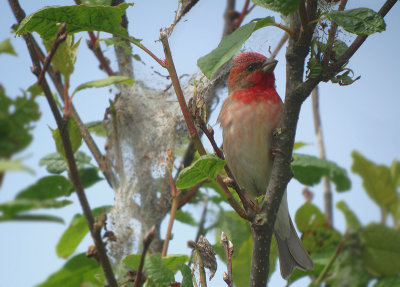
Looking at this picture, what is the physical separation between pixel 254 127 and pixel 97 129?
1.39 meters

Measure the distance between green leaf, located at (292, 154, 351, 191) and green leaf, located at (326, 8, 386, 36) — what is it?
5.28 ft

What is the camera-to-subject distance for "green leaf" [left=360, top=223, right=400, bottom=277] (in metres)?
0.81

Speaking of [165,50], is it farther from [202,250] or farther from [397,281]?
[397,281]

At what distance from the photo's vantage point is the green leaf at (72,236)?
3311mm

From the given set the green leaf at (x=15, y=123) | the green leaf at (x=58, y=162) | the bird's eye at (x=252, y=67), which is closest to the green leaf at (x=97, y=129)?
the green leaf at (x=58, y=162)

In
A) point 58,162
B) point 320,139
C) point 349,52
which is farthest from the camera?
point 320,139

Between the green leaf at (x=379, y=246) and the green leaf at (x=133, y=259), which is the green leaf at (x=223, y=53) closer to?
the green leaf at (x=379, y=246)

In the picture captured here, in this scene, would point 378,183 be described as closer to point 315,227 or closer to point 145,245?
point 145,245

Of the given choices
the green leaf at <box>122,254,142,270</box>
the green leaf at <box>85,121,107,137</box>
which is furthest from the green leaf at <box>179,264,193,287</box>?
the green leaf at <box>85,121,107,137</box>

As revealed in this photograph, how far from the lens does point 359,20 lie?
171 centimetres

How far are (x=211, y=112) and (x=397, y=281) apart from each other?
291 cm

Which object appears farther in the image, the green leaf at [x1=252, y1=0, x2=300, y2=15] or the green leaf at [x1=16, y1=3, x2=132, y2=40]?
the green leaf at [x1=16, y1=3, x2=132, y2=40]

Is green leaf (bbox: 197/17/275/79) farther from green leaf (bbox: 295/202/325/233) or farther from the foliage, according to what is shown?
green leaf (bbox: 295/202/325/233)

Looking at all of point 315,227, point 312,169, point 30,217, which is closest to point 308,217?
point 315,227
